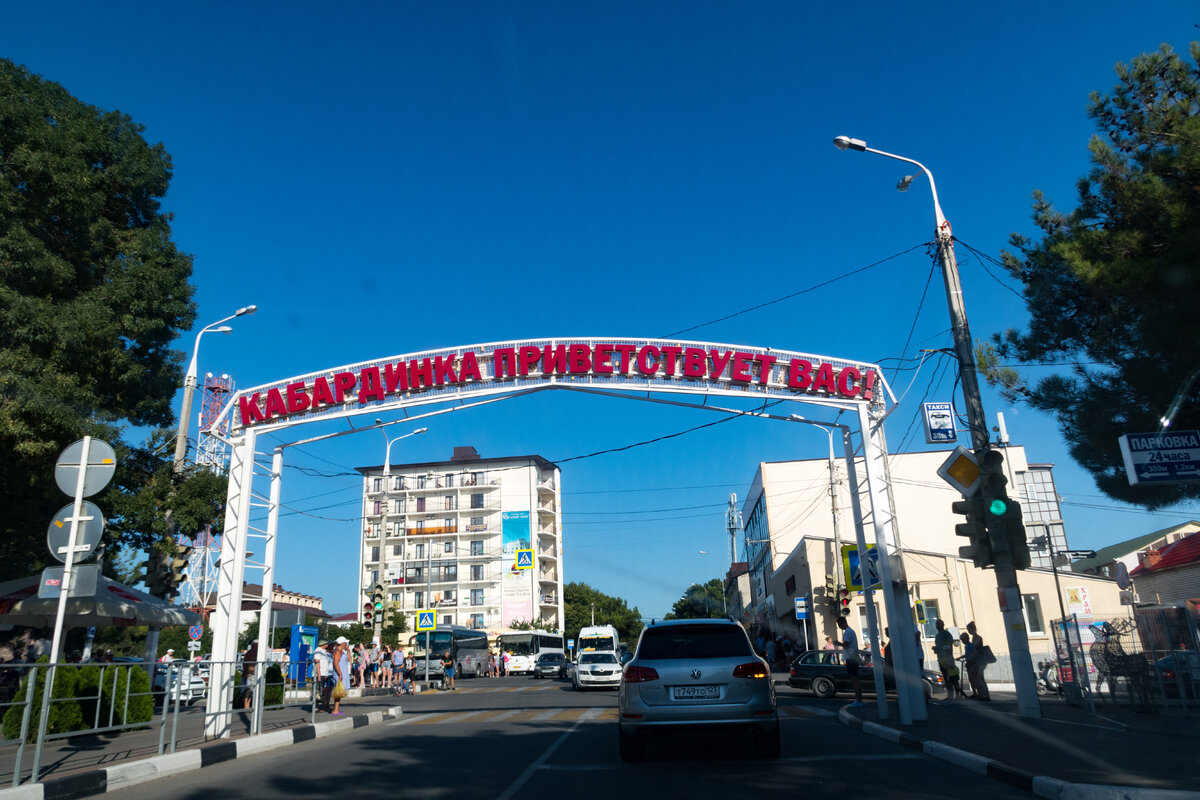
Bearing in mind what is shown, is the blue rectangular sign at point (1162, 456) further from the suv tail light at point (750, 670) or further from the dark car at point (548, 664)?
the dark car at point (548, 664)

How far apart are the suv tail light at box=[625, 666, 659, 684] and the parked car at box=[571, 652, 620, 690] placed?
69.1ft

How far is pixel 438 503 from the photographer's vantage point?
8606 centimetres

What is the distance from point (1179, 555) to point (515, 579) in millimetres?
60740

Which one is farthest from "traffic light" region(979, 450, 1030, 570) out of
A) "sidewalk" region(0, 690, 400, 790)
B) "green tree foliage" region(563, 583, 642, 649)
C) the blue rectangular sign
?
"green tree foliage" region(563, 583, 642, 649)

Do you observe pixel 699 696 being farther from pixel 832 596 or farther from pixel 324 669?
pixel 832 596

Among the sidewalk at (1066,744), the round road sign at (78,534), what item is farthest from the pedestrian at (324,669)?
the sidewalk at (1066,744)

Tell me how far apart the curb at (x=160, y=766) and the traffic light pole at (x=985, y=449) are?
11.2 meters

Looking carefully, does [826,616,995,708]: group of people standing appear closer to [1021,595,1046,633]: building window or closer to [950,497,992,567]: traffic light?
[950,497,992,567]: traffic light

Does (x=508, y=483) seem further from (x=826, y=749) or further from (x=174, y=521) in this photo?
(x=826, y=749)

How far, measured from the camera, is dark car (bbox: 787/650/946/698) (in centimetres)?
2189

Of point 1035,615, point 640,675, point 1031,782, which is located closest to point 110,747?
point 640,675

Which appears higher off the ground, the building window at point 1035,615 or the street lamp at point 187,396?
the street lamp at point 187,396

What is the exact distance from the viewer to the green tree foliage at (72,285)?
1466 centimetres

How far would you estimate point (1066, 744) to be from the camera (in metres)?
8.97
